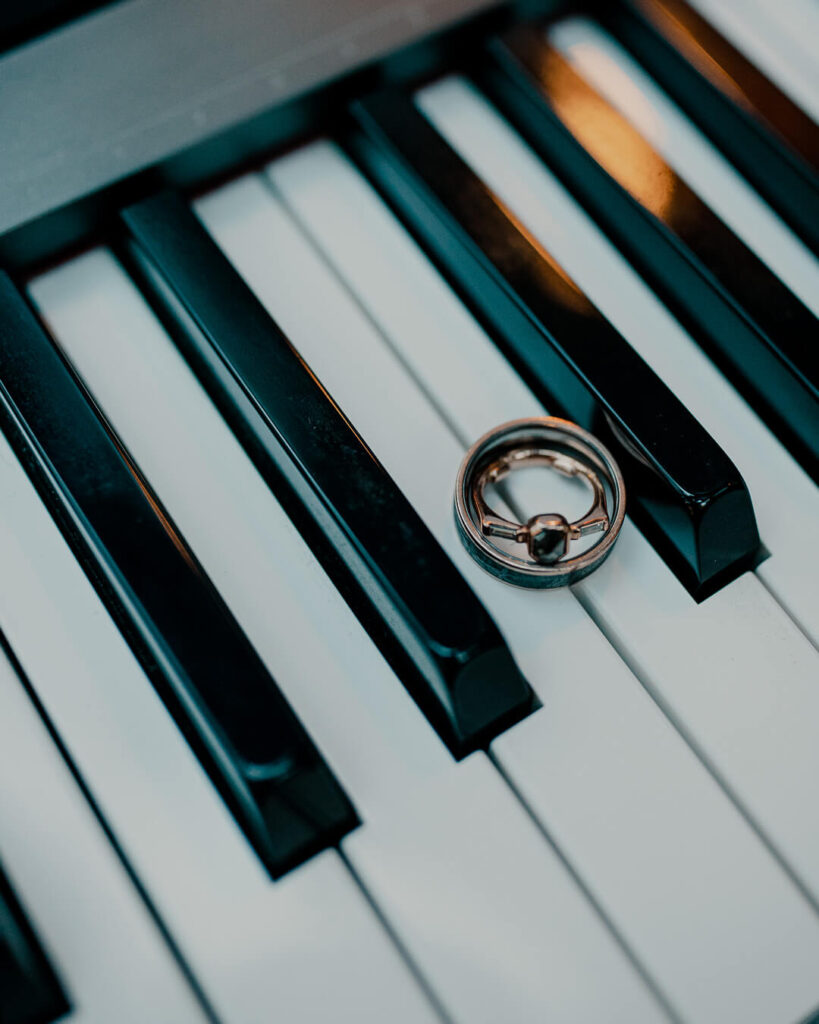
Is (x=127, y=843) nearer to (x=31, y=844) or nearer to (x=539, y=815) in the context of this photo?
(x=31, y=844)

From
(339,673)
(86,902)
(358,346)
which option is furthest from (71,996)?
(358,346)

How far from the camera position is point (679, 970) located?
0.62m

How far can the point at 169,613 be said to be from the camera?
2.09 feet

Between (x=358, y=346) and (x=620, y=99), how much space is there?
1.18 ft

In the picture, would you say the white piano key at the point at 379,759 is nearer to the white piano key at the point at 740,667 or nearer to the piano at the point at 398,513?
the piano at the point at 398,513

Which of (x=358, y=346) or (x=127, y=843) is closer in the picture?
(x=127, y=843)

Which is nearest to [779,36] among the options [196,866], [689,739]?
[689,739]

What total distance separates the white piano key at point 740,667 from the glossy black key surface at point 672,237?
6 centimetres

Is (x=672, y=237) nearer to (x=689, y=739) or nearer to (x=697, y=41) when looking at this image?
(x=697, y=41)

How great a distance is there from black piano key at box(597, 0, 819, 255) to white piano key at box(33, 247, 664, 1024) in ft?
1.29

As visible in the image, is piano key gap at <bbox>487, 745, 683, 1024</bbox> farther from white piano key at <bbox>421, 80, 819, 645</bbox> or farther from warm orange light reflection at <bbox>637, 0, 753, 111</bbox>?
warm orange light reflection at <bbox>637, 0, 753, 111</bbox>

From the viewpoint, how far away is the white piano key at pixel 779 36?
894mm

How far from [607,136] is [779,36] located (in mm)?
218

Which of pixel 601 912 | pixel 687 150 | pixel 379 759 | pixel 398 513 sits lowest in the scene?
pixel 601 912
